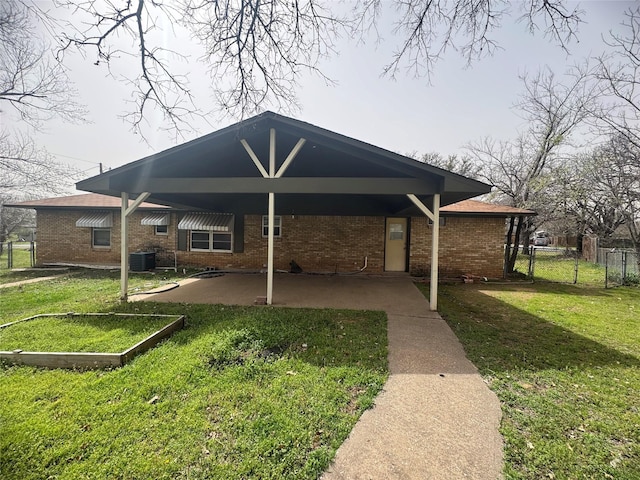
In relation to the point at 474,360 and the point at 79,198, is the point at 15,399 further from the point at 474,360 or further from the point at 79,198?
the point at 79,198

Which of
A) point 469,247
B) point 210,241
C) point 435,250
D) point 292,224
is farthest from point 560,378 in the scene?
point 210,241

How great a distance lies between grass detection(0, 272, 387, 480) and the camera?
6.96 feet

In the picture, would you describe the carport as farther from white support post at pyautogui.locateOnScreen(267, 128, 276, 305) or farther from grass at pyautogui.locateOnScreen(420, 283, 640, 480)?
grass at pyautogui.locateOnScreen(420, 283, 640, 480)

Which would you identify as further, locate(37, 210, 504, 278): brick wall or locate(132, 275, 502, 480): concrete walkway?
locate(37, 210, 504, 278): brick wall

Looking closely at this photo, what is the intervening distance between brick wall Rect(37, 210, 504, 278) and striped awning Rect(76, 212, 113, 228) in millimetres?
245

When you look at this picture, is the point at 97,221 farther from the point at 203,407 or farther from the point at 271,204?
the point at 203,407

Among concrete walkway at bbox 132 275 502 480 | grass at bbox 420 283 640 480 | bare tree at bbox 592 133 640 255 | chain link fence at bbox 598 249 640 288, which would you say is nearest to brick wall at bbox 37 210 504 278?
grass at bbox 420 283 640 480

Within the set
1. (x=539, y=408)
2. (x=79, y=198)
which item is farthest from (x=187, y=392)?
(x=79, y=198)

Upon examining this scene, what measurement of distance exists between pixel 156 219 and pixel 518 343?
1239cm

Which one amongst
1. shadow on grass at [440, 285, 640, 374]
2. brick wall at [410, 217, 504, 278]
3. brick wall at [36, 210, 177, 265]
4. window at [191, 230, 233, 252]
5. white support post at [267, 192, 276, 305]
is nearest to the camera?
shadow on grass at [440, 285, 640, 374]

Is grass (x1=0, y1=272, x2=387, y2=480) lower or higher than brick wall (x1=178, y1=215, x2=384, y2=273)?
lower

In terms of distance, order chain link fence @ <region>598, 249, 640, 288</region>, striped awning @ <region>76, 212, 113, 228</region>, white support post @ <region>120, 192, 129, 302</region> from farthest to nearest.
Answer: striped awning @ <region>76, 212, 113, 228</region> → chain link fence @ <region>598, 249, 640, 288</region> → white support post @ <region>120, 192, 129, 302</region>

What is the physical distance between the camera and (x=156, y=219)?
38.0ft

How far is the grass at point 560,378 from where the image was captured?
7.43 feet
